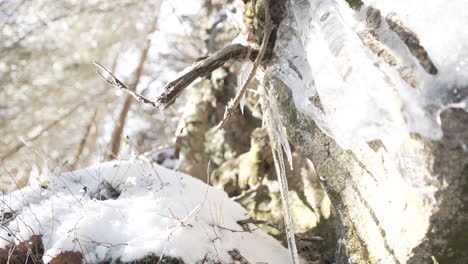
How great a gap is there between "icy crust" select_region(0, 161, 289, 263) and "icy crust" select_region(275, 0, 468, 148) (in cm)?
116

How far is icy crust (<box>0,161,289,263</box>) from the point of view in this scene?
91.0 inches

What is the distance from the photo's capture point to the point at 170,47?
7762 mm

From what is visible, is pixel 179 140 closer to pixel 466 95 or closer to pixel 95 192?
pixel 95 192

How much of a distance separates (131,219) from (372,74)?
197 centimetres

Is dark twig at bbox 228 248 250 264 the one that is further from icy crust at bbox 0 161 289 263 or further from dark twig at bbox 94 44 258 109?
dark twig at bbox 94 44 258 109

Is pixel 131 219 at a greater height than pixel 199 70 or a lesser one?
lesser

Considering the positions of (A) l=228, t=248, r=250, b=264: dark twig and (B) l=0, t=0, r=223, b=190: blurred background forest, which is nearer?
(A) l=228, t=248, r=250, b=264: dark twig

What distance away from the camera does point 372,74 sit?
1.88m

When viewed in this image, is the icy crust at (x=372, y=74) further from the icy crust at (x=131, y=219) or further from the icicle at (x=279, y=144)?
the icy crust at (x=131, y=219)

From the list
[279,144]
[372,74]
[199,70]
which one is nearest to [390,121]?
[372,74]

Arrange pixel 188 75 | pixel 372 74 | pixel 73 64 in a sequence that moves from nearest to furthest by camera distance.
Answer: pixel 372 74
pixel 188 75
pixel 73 64

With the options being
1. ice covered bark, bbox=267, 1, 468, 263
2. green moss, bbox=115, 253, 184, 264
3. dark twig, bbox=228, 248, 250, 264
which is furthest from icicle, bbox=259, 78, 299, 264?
green moss, bbox=115, 253, 184, 264

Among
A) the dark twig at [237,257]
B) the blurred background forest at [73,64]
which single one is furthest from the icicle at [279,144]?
the blurred background forest at [73,64]

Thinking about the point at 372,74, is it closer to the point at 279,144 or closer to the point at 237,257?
the point at 279,144
